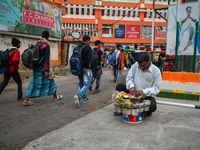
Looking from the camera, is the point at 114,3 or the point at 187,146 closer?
the point at 187,146

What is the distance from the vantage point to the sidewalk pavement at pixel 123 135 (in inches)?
93.0

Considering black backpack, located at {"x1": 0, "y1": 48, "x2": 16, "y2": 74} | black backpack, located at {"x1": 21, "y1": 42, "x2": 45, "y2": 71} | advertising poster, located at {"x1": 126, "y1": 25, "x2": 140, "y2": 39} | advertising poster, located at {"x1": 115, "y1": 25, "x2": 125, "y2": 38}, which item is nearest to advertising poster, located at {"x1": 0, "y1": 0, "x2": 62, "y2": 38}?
black backpack, located at {"x1": 0, "y1": 48, "x2": 16, "y2": 74}

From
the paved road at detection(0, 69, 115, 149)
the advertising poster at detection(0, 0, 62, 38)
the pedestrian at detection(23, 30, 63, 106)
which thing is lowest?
the paved road at detection(0, 69, 115, 149)

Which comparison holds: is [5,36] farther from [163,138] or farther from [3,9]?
[163,138]

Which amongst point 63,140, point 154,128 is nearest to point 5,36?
point 63,140

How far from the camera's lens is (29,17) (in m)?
9.75

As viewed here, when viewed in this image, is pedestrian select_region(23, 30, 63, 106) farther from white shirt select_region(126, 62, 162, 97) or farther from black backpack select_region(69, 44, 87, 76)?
white shirt select_region(126, 62, 162, 97)

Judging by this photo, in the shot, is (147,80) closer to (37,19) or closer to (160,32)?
(37,19)

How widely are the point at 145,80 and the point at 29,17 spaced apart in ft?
Answer: 28.5

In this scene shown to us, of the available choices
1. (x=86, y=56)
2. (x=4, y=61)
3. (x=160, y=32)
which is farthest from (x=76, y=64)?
(x=160, y=32)

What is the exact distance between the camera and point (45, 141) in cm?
249

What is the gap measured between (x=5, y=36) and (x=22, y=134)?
22.4ft

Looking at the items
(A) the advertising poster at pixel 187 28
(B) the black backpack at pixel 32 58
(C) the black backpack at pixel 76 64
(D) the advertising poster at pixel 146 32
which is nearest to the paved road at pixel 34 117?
(C) the black backpack at pixel 76 64

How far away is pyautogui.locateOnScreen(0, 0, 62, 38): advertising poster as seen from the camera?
803 centimetres
